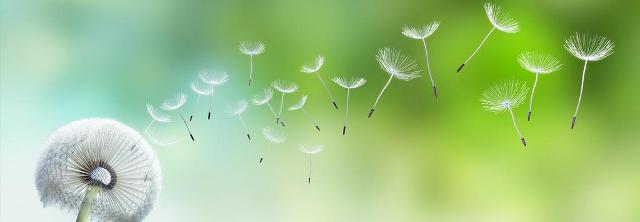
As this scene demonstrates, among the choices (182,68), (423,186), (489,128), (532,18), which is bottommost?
(423,186)

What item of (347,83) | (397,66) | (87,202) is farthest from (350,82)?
(87,202)

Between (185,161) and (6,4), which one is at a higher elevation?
(6,4)

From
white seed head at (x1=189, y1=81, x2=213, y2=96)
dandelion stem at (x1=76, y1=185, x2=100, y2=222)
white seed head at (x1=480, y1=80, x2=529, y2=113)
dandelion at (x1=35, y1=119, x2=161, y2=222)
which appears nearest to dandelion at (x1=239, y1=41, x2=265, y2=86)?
white seed head at (x1=189, y1=81, x2=213, y2=96)

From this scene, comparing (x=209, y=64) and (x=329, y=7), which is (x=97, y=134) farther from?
(x=329, y=7)

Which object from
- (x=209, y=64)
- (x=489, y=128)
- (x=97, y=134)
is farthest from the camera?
(x=209, y=64)

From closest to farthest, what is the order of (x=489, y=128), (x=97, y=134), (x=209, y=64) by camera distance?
(x=97, y=134)
(x=489, y=128)
(x=209, y=64)

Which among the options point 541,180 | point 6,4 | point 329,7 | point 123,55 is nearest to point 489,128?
point 541,180

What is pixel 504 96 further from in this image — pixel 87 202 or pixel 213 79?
pixel 87 202

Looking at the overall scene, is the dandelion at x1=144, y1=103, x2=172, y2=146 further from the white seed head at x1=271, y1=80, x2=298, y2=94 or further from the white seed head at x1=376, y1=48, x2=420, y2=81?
the white seed head at x1=376, y1=48, x2=420, y2=81
